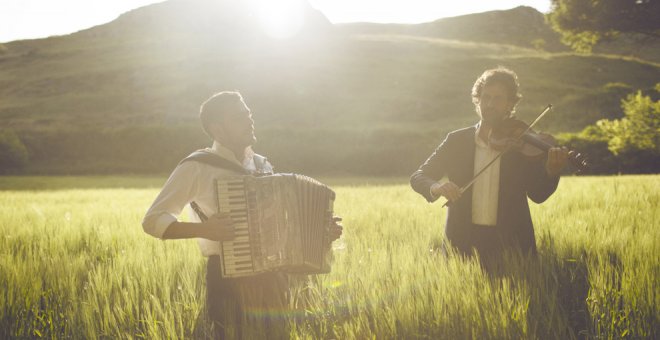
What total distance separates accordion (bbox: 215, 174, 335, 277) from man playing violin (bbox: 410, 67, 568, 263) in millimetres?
1134

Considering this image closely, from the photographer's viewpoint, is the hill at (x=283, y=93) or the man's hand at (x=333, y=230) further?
the hill at (x=283, y=93)

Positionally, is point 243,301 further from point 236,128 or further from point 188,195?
point 236,128

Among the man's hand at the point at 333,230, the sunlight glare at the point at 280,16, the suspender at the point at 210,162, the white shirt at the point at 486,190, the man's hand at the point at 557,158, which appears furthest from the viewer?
the sunlight glare at the point at 280,16

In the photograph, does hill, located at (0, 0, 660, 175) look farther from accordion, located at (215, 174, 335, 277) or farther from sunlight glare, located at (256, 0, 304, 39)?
accordion, located at (215, 174, 335, 277)

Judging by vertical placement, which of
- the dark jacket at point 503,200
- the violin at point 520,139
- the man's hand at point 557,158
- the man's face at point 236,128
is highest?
the man's face at point 236,128

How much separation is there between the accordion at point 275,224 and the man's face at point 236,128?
0.38 m

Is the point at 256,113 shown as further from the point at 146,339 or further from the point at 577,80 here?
the point at 146,339

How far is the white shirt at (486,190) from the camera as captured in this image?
4234mm

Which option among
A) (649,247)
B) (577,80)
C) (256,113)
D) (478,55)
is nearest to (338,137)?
(256,113)

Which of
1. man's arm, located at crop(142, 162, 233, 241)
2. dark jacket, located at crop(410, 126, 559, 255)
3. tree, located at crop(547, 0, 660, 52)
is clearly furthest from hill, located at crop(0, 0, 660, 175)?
man's arm, located at crop(142, 162, 233, 241)

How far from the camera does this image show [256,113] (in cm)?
4600

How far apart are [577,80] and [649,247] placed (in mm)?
58673

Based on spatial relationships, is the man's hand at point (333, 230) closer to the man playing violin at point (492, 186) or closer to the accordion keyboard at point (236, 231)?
the accordion keyboard at point (236, 231)

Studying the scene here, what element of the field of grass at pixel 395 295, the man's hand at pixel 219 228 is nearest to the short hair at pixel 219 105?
the man's hand at pixel 219 228
